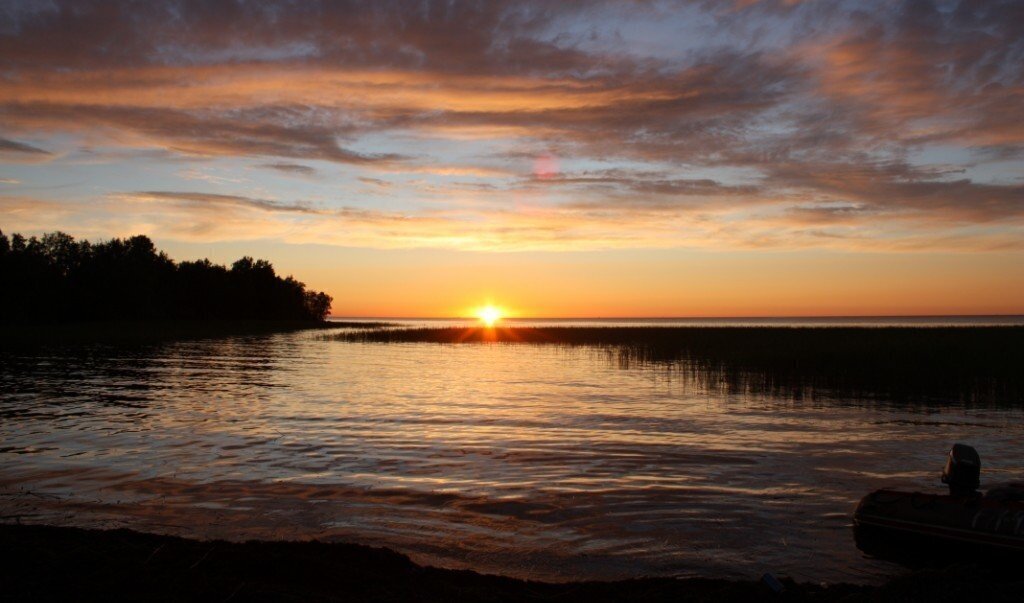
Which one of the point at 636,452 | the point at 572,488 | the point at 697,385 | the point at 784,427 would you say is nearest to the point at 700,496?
the point at 572,488

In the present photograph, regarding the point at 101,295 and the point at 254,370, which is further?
the point at 101,295

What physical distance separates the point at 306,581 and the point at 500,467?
6716mm

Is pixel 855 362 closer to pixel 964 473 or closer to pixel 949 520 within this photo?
pixel 964 473

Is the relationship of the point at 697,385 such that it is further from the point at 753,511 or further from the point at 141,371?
the point at 141,371

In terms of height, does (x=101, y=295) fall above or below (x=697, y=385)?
above

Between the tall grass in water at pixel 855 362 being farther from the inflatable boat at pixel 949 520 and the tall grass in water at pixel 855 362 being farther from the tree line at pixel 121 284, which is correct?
the tree line at pixel 121 284

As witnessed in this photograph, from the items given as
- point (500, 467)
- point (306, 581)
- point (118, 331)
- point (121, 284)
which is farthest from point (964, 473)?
point (121, 284)

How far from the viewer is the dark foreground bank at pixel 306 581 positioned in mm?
6273

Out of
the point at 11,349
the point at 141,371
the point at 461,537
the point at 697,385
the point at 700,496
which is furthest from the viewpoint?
the point at 11,349

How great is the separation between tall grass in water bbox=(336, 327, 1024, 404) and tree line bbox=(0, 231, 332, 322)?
251ft

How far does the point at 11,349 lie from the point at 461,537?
49402mm

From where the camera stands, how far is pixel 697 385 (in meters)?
28.2

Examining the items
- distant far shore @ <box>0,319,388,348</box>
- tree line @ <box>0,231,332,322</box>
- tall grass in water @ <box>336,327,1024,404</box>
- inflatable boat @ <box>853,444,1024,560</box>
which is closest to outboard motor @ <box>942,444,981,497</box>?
inflatable boat @ <box>853,444,1024,560</box>

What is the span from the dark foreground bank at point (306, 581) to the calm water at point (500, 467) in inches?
39.1
